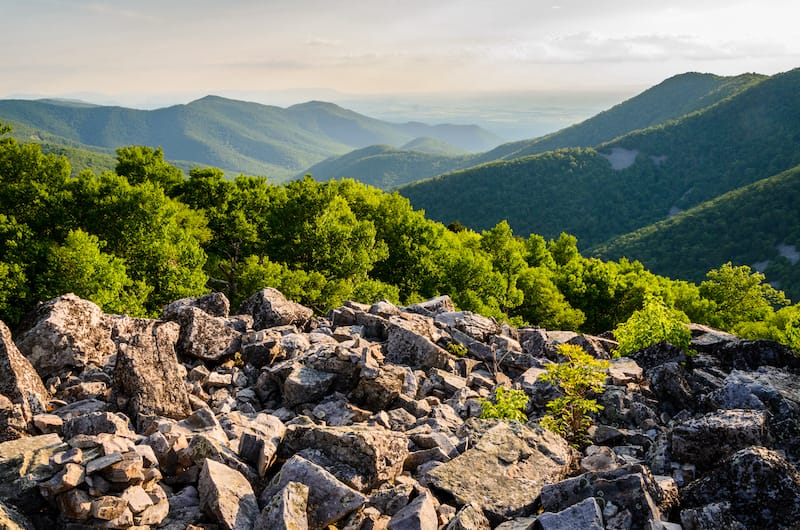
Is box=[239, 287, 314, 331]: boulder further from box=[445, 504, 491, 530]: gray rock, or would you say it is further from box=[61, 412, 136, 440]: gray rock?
box=[445, 504, 491, 530]: gray rock

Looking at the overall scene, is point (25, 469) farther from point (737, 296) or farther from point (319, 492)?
point (737, 296)

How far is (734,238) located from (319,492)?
182398mm

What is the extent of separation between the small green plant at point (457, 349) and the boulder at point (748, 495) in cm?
846

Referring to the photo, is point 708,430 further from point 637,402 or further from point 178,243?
point 178,243

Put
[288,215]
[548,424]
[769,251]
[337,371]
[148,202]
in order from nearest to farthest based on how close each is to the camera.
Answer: [548,424]
[337,371]
[148,202]
[288,215]
[769,251]

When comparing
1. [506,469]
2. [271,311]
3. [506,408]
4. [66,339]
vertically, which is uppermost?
[66,339]

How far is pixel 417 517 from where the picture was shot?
27.0 ft

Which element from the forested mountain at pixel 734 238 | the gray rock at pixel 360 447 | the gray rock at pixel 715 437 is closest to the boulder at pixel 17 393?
the gray rock at pixel 360 447

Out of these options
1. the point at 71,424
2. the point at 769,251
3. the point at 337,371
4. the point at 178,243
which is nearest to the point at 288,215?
the point at 178,243

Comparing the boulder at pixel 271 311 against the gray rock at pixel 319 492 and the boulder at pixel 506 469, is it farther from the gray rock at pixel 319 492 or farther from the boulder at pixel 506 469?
the gray rock at pixel 319 492

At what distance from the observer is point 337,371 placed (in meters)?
13.8

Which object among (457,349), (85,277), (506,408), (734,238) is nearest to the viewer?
(506,408)

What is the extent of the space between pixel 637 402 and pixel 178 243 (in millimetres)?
32672

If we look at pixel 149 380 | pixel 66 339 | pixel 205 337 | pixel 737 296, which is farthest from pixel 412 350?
pixel 737 296
